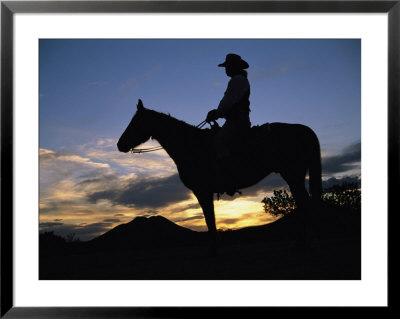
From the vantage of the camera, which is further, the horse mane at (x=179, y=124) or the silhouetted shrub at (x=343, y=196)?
the horse mane at (x=179, y=124)

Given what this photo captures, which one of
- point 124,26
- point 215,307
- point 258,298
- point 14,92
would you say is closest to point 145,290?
point 215,307

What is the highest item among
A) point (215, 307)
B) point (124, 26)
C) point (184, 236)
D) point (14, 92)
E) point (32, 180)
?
point (124, 26)

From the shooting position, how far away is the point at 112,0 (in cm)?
498

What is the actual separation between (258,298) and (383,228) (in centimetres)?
175

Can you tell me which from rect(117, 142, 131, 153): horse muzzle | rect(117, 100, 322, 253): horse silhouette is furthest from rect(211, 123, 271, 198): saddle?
rect(117, 142, 131, 153): horse muzzle

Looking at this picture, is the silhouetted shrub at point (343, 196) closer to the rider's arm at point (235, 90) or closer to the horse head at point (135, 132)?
the rider's arm at point (235, 90)

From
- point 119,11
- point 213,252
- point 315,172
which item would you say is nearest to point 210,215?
point 213,252

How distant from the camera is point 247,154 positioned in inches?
258

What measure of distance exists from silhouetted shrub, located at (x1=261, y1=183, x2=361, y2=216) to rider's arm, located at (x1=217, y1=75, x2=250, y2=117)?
4.86ft

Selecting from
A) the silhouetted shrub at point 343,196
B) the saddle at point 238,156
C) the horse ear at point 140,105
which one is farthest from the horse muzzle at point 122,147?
the silhouetted shrub at point 343,196

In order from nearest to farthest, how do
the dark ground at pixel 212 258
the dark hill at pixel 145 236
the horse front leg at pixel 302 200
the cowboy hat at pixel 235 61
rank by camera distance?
the dark ground at pixel 212 258 → the cowboy hat at pixel 235 61 → the dark hill at pixel 145 236 → the horse front leg at pixel 302 200

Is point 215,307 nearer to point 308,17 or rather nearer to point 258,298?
point 258,298

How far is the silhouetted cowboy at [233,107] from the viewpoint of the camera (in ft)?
19.7

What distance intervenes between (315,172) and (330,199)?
57 centimetres
